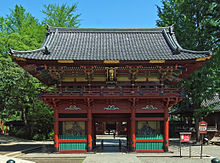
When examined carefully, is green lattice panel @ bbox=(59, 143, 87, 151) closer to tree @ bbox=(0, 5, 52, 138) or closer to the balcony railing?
the balcony railing

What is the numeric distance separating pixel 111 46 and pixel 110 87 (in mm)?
4320

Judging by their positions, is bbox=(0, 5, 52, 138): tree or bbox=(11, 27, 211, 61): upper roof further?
bbox=(0, 5, 52, 138): tree

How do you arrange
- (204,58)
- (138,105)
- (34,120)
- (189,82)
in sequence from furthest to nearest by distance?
1. (34,120)
2. (189,82)
3. (138,105)
4. (204,58)

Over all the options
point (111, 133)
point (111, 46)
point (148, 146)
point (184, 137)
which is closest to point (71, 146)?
point (148, 146)

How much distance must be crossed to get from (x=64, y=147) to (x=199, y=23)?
2298 centimetres

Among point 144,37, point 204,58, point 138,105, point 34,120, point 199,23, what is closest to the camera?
point 204,58

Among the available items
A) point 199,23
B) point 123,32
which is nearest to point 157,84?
point 123,32

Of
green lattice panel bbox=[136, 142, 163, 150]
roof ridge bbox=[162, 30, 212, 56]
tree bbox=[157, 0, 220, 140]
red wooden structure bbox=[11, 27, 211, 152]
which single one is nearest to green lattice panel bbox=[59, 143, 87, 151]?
red wooden structure bbox=[11, 27, 211, 152]

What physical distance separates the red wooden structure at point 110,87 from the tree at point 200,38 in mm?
6624

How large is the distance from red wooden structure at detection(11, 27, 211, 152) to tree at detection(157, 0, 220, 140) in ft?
21.7

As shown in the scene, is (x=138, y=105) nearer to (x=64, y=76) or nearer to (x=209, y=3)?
(x=64, y=76)

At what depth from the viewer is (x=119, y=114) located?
842 inches

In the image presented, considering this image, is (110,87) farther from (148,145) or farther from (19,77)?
(19,77)

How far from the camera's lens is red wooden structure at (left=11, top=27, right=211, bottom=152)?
19.0 m
